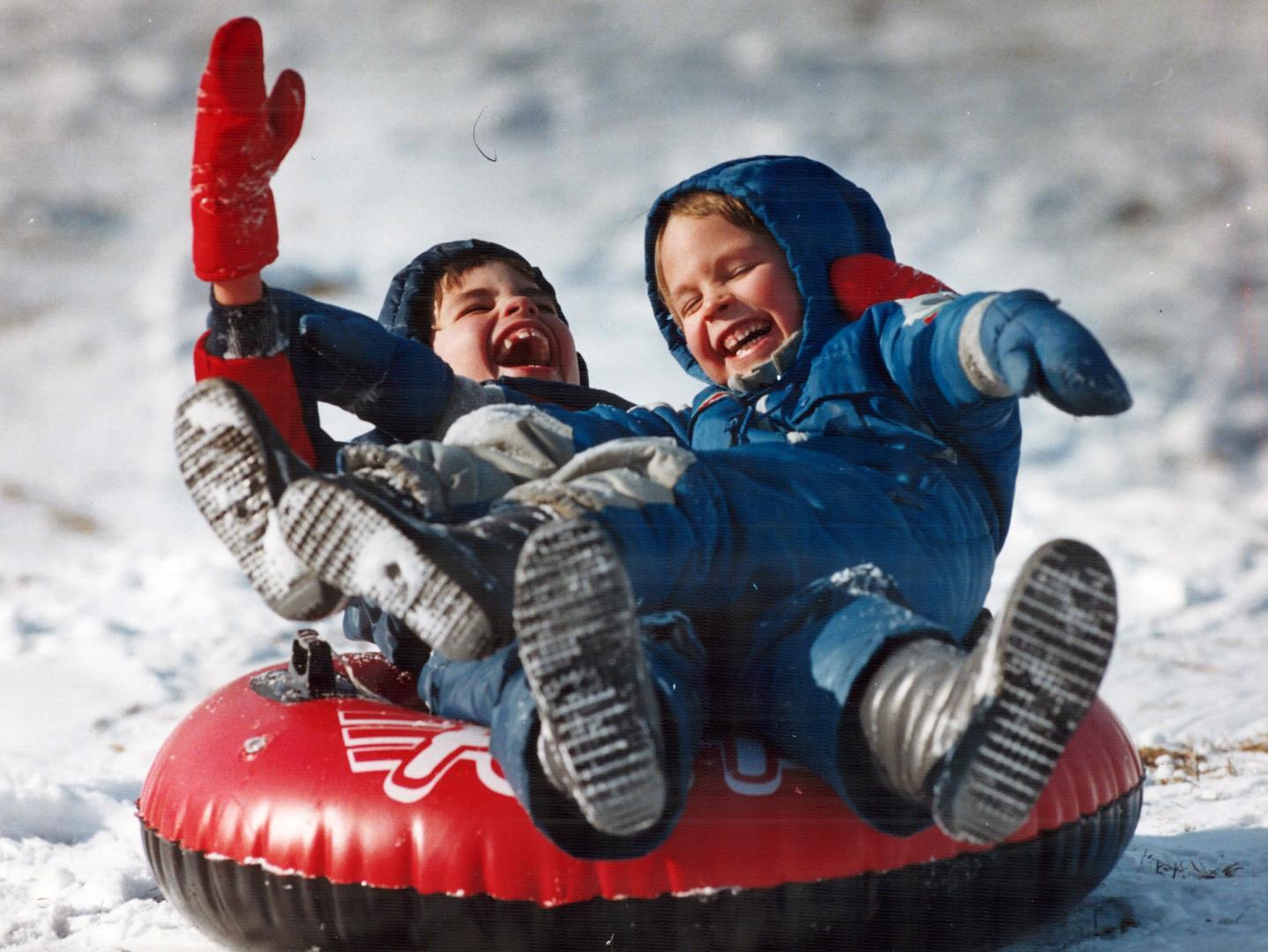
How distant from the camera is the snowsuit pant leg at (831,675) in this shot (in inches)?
50.0

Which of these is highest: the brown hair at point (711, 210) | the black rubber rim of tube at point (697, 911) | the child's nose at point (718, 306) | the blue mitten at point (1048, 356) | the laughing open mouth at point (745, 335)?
the brown hair at point (711, 210)

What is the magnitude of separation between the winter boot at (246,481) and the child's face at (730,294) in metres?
0.94

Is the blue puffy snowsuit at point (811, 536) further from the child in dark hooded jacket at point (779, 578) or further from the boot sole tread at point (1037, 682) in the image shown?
the boot sole tread at point (1037, 682)

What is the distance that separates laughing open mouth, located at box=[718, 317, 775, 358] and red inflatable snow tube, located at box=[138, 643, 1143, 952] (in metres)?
0.82

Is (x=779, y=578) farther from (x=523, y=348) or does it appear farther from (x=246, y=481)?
(x=523, y=348)

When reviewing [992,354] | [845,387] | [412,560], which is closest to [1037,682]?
[992,354]

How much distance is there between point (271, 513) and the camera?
4.30 feet

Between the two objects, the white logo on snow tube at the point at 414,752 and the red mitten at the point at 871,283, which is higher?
the red mitten at the point at 871,283

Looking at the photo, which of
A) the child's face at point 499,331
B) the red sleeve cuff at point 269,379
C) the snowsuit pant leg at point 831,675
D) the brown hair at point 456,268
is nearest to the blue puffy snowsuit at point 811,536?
the snowsuit pant leg at point 831,675

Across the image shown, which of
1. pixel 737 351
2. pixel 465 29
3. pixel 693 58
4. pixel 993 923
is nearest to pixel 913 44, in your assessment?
pixel 693 58

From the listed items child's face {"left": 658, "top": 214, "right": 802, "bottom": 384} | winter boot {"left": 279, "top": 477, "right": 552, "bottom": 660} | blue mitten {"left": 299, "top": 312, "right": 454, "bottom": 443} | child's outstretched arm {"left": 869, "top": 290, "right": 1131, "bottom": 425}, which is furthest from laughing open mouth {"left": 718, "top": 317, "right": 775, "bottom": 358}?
winter boot {"left": 279, "top": 477, "right": 552, "bottom": 660}

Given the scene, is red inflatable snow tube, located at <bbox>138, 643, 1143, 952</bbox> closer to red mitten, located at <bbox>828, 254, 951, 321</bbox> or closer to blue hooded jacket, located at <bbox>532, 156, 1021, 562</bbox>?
blue hooded jacket, located at <bbox>532, 156, 1021, 562</bbox>

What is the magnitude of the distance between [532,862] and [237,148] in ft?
3.43

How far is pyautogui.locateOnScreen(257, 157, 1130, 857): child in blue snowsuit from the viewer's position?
1111 mm
